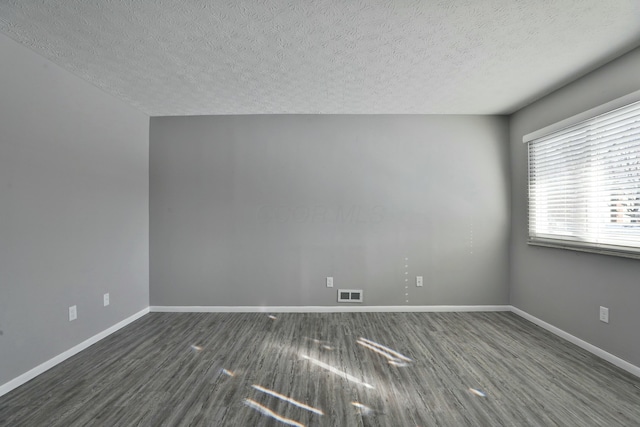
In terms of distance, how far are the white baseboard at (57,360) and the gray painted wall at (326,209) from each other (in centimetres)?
62

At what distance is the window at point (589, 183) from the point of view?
2.21 meters

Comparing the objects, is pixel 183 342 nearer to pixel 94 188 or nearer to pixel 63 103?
pixel 94 188

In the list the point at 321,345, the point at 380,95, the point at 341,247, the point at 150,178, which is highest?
the point at 380,95

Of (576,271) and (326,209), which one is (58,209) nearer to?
(326,209)

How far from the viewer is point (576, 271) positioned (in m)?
2.68

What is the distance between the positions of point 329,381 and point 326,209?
78.7 inches

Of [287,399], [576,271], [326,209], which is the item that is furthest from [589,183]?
[287,399]

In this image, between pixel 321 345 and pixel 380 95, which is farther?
pixel 380 95

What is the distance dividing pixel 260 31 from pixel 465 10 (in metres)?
1.32

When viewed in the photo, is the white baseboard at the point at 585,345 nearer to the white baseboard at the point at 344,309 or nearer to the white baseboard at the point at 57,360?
the white baseboard at the point at 344,309

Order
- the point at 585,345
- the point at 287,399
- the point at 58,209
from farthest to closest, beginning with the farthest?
the point at 585,345 → the point at 58,209 → the point at 287,399

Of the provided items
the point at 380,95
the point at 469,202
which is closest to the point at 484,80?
the point at 380,95

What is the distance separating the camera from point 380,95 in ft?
9.73

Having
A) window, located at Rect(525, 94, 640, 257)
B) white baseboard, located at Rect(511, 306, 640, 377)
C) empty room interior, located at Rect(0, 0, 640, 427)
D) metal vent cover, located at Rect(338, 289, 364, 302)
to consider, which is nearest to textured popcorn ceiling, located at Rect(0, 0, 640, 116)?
empty room interior, located at Rect(0, 0, 640, 427)
